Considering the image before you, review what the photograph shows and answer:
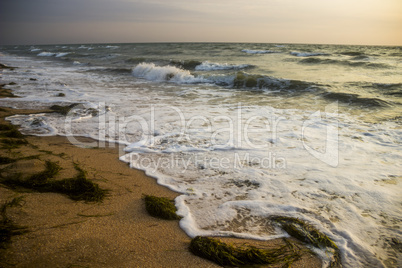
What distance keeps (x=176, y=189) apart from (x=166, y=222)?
66 cm

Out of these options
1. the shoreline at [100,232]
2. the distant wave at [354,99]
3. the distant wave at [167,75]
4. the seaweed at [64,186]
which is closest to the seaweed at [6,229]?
the shoreline at [100,232]

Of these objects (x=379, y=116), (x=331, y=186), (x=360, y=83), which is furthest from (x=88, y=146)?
(x=360, y=83)

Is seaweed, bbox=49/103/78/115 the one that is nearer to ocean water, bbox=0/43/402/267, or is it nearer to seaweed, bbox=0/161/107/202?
ocean water, bbox=0/43/402/267

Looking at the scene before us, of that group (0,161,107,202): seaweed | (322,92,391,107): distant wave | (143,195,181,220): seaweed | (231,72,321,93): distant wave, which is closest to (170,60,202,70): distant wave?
(231,72,321,93): distant wave

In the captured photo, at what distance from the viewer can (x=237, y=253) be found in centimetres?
206

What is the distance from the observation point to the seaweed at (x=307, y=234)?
2.19 m

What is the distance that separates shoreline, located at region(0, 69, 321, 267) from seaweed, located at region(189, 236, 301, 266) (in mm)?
55

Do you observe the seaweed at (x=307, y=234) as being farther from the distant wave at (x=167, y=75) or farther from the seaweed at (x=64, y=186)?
the distant wave at (x=167, y=75)

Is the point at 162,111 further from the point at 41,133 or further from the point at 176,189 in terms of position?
the point at 176,189

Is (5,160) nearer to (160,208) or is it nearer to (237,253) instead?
(160,208)

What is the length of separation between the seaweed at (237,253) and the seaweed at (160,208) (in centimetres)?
44

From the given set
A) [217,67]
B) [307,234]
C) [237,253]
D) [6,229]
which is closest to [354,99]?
[307,234]

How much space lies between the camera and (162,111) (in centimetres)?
681

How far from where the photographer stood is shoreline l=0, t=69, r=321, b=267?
1870 millimetres
